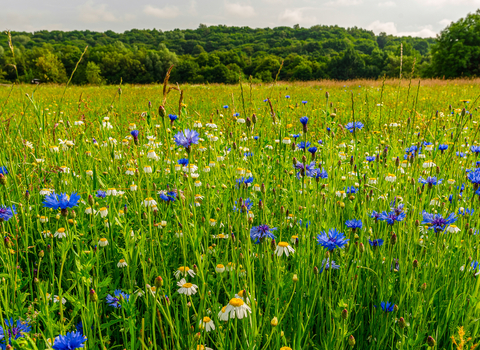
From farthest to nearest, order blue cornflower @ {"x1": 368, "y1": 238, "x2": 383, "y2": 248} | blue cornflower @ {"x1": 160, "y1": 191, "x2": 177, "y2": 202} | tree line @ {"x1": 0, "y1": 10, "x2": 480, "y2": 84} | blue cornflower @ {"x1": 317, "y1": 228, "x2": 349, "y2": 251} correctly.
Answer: tree line @ {"x1": 0, "y1": 10, "x2": 480, "y2": 84} < blue cornflower @ {"x1": 160, "y1": 191, "x2": 177, "y2": 202} < blue cornflower @ {"x1": 368, "y1": 238, "x2": 383, "y2": 248} < blue cornflower @ {"x1": 317, "y1": 228, "x2": 349, "y2": 251}

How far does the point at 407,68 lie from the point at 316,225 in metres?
51.3

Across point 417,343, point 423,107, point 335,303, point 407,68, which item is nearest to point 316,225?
point 335,303

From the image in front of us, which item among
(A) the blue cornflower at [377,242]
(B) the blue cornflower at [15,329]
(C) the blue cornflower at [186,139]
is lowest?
(B) the blue cornflower at [15,329]

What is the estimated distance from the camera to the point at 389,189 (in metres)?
2.01

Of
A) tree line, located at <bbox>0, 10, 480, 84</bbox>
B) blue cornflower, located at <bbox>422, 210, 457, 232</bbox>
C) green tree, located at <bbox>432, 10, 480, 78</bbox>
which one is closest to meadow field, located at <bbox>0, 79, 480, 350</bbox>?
blue cornflower, located at <bbox>422, 210, 457, 232</bbox>

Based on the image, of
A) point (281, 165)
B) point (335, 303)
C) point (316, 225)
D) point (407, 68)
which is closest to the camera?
point (335, 303)

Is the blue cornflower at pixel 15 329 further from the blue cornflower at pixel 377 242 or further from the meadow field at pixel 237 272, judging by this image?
the blue cornflower at pixel 377 242

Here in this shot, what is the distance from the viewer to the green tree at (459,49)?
32.3 metres

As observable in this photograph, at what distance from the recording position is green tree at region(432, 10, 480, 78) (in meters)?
32.3

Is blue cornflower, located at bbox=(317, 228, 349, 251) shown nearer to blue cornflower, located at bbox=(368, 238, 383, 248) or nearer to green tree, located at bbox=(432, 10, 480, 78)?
blue cornflower, located at bbox=(368, 238, 383, 248)

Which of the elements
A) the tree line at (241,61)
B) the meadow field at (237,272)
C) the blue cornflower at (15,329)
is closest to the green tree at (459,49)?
the tree line at (241,61)

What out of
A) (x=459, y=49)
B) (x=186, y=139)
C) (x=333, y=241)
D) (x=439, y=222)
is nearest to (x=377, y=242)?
(x=439, y=222)

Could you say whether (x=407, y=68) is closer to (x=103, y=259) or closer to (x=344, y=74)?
(x=344, y=74)

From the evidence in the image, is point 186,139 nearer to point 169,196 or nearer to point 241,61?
point 169,196
